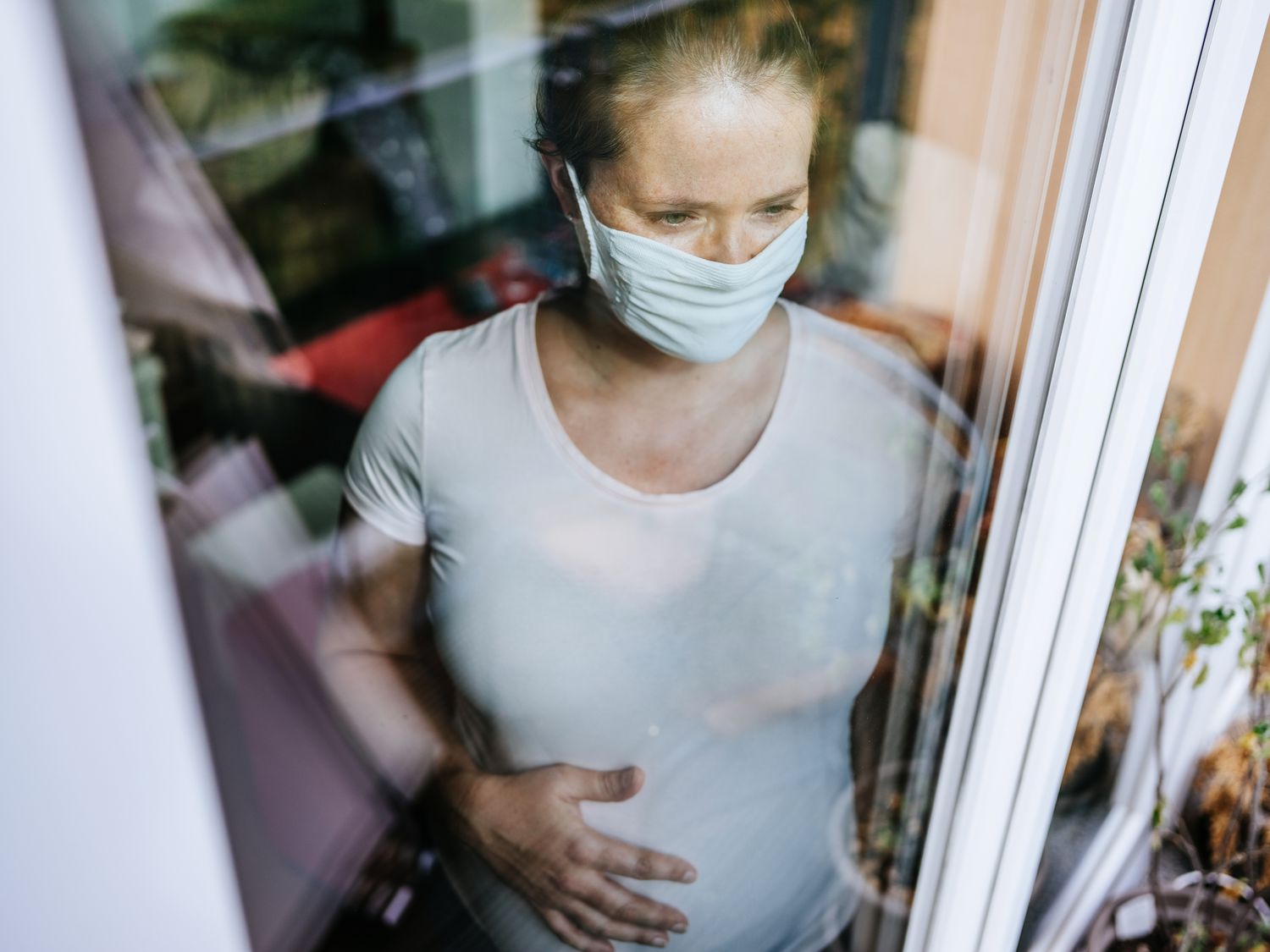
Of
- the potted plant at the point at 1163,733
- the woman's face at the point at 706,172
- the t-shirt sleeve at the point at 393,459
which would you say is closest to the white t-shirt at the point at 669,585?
the t-shirt sleeve at the point at 393,459

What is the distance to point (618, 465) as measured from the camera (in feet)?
2.49

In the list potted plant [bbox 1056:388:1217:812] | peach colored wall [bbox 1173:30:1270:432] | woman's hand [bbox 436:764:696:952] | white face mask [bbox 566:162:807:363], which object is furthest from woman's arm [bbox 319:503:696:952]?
peach colored wall [bbox 1173:30:1270:432]

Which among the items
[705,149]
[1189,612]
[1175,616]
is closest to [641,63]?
[705,149]

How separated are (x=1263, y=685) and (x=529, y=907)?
1.28 meters

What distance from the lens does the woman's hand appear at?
32.5 inches

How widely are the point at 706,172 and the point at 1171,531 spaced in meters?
1.05

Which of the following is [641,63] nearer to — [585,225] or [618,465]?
[585,225]

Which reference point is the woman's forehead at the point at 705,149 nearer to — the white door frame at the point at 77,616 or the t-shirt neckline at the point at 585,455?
the t-shirt neckline at the point at 585,455

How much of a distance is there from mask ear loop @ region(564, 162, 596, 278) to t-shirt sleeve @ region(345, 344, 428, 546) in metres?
0.16

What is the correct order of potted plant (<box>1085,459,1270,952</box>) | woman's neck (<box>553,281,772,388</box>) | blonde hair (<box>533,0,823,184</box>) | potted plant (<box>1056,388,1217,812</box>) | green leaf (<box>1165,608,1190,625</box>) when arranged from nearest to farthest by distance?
blonde hair (<box>533,0,823,184</box>) < woman's neck (<box>553,281,772,388</box>) < potted plant (<box>1056,388,1217,812</box>) < potted plant (<box>1085,459,1270,952</box>) < green leaf (<box>1165,608,1190,625</box>)

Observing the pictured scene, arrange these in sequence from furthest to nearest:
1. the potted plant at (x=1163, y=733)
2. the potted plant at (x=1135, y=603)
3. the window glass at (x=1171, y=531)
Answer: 1. the potted plant at (x=1163, y=733)
2. the potted plant at (x=1135, y=603)
3. the window glass at (x=1171, y=531)

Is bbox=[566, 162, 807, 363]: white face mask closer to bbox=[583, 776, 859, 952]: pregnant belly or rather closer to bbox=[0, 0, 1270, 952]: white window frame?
bbox=[0, 0, 1270, 952]: white window frame

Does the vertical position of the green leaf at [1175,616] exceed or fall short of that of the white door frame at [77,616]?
it falls short

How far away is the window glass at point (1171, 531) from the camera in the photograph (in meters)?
0.97
